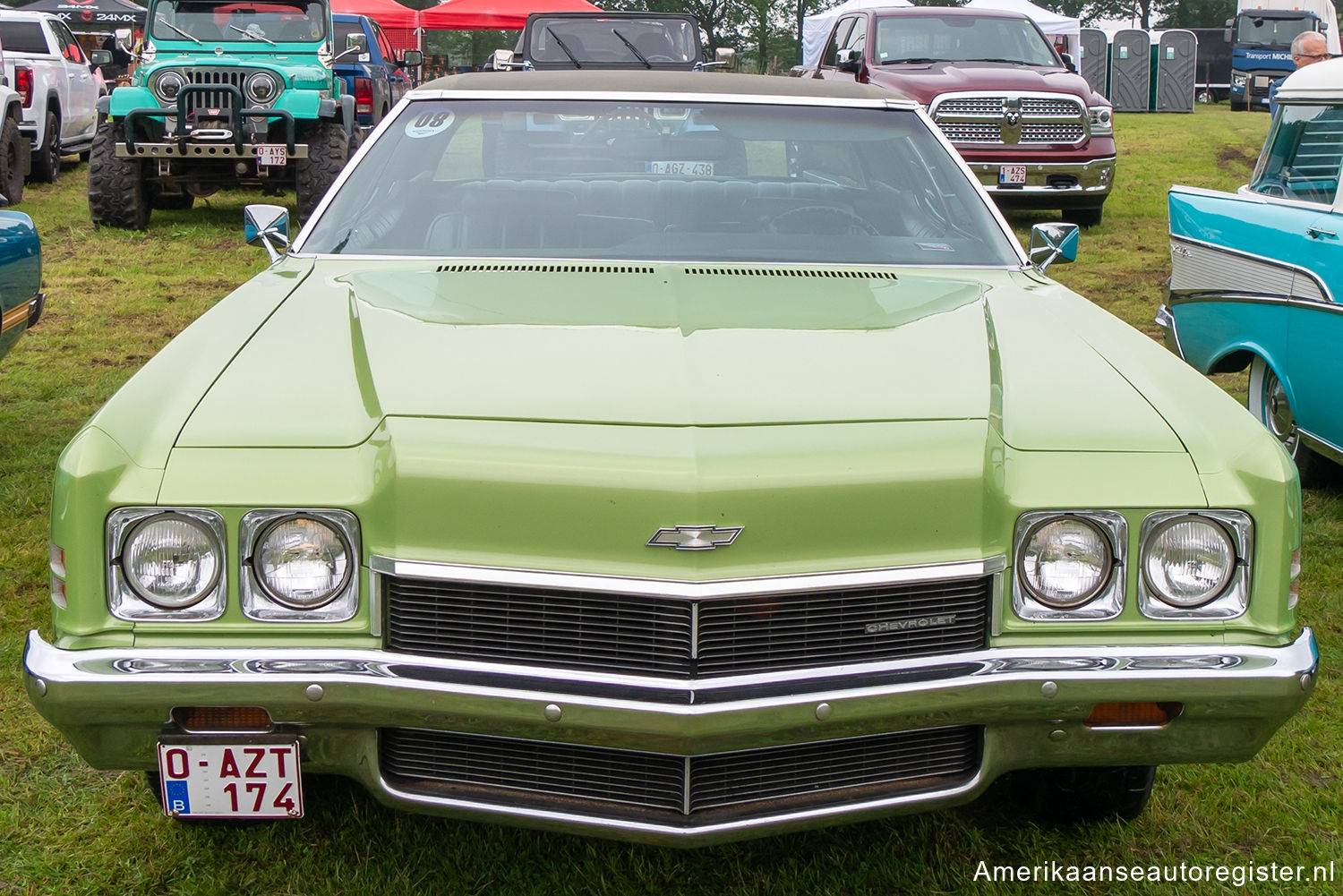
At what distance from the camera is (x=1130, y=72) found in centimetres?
2614

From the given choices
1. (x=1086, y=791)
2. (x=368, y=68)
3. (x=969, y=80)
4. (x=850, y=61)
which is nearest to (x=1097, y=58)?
(x=368, y=68)

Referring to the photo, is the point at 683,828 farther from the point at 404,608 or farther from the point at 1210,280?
the point at 1210,280

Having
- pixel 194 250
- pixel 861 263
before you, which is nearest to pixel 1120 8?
pixel 194 250

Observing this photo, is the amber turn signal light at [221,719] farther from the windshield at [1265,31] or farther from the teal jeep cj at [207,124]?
the windshield at [1265,31]

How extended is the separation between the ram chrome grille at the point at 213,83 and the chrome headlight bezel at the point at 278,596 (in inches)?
348

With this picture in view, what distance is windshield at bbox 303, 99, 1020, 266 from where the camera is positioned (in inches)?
122

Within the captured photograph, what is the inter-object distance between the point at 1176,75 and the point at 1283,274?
24.3 m

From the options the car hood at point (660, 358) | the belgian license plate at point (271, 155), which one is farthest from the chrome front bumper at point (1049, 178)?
the car hood at point (660, 358)

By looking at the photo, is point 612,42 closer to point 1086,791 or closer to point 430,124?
point 430,124

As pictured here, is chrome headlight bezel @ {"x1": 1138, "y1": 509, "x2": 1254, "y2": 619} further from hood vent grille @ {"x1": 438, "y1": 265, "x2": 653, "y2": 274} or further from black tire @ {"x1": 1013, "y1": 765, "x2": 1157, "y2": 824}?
hood vent grille @ {"x1": 438, "y1": 265, "x2": 653, "y2": 274}

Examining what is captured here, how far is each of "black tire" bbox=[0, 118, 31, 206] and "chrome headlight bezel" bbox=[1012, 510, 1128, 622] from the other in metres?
10.9

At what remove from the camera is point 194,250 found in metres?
9.45

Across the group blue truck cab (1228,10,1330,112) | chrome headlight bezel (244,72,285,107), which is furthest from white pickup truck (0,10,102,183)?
blue truck cab (1228,10,1330,112)

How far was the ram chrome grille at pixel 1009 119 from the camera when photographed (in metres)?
10.1
